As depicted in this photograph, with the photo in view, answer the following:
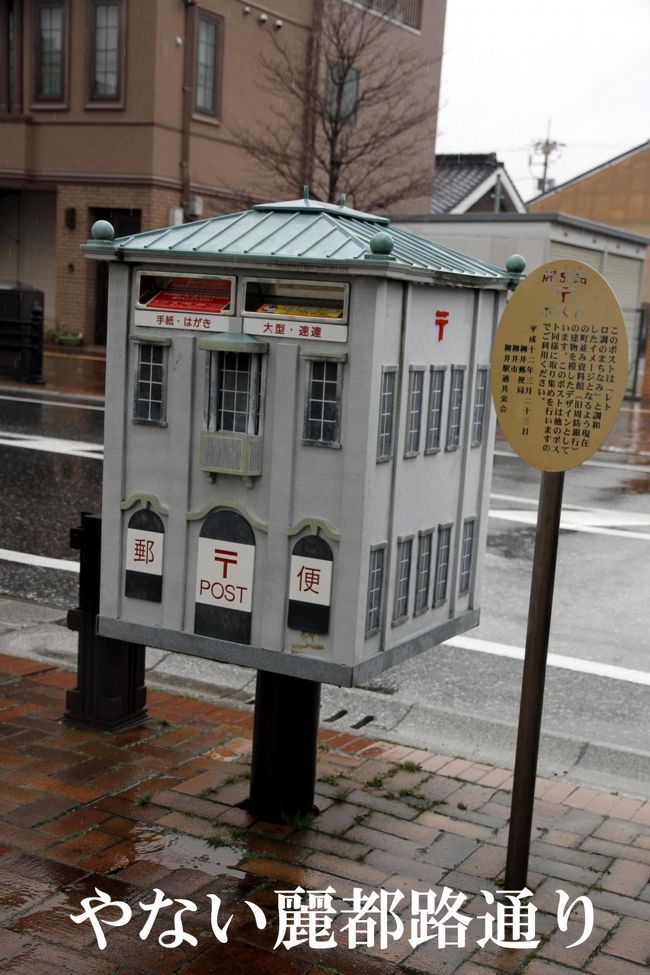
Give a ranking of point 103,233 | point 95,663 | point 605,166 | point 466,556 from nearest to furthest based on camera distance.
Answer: point 103,233
point 466,556
point 95,663
point 605,166

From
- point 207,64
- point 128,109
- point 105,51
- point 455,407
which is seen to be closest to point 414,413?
point 455,407

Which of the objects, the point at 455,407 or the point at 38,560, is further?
the point at 38,560

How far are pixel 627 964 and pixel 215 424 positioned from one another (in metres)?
2.20

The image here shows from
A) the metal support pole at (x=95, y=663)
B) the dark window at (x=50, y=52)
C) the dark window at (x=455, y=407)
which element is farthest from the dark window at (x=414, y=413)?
the dark window at (x=50, y=52)

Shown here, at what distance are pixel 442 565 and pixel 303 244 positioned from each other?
4.48 ft

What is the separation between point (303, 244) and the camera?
3881 mm

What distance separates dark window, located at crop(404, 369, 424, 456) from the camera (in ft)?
13.3

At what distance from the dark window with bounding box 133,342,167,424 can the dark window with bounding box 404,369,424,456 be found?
87cm

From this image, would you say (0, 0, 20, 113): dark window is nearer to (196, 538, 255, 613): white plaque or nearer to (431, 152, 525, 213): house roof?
(431, 152, 525, 213): house roof

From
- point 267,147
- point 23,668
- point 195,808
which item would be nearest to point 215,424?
point 195,808

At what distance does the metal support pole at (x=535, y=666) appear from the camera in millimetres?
3898

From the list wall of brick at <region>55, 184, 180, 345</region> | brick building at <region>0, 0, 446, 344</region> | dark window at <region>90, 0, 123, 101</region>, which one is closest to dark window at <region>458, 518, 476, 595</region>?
brick building at <region>0, 0, 446, 344</region>

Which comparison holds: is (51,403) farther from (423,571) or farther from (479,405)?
(423,571)

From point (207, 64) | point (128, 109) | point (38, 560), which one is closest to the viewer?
point (38, 560)
